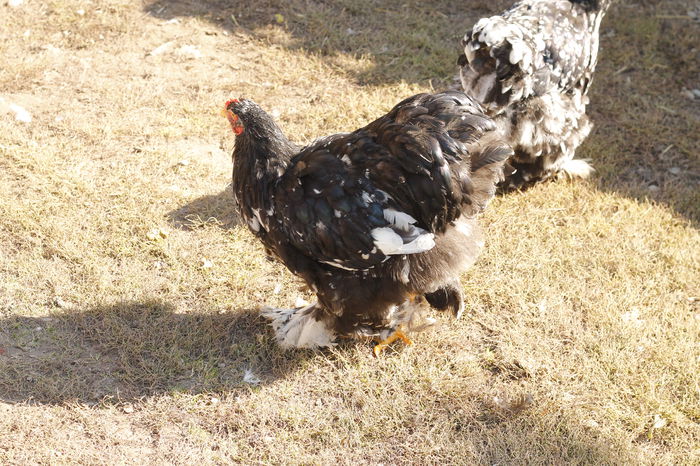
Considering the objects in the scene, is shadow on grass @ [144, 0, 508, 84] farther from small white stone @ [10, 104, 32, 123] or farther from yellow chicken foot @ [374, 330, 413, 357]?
yellow chicken foot @ [374, 330, 413, 357]

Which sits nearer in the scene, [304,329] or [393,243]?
[393,243]

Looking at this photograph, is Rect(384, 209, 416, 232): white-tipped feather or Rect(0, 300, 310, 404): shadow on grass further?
Rect(0, 300, 310, 404): shadow on grass

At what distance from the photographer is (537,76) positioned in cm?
470

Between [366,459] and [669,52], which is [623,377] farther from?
[669,52]

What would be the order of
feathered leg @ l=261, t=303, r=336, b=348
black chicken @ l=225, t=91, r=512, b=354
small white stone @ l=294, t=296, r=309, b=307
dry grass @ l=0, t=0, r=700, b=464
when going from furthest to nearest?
small white stone @ l=294, t=296, r=309, b=307 → feathered leg @ l=261, t=303, r=336, b=348 → dry grass @ l=0, t=0, r=700, b=464 → black chicken @ l=225, t=91, r=512, b=354

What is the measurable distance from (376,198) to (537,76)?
207 cm

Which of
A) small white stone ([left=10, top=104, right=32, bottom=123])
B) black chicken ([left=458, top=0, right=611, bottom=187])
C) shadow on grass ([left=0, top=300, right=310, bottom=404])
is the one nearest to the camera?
shadow on grass ([left=0, top=300, right=310, bottom=404])

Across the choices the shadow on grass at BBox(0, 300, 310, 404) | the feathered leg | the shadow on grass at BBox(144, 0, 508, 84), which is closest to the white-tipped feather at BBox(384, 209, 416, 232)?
→ the feathered leg

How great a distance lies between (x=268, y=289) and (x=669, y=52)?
496 centimetres

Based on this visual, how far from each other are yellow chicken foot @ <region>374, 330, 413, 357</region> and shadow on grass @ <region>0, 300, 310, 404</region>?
0.43m

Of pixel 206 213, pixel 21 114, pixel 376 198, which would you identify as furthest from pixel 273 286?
pixel 21 114

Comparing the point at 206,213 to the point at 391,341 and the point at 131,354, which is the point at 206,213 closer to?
the point at 131,354

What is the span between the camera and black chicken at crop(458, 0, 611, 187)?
14.8 feet

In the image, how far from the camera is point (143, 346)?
3826 millimetres
